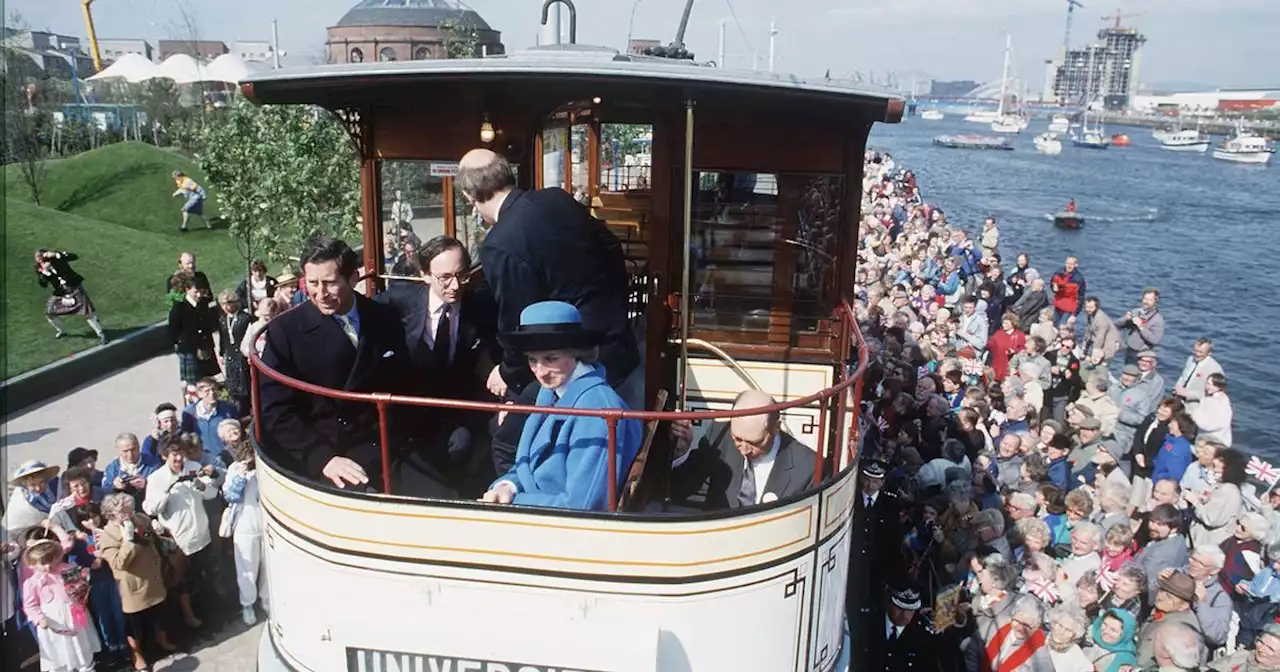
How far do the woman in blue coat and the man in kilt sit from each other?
13.5 metres

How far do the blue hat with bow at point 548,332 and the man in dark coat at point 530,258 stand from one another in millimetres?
587

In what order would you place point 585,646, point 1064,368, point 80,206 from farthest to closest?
point 80,206 < point 1064,368 < point 585,646

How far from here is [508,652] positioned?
4156 mm

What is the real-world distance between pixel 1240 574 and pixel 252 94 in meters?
7.24

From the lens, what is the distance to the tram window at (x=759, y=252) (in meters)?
6.29

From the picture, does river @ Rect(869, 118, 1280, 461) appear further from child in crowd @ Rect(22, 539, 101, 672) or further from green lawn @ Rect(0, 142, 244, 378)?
child in crowd @ Rect(22, 539, 101, 672)

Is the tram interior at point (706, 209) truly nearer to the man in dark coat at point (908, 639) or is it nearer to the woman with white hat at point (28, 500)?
the man in dark coat at point (908, 639)

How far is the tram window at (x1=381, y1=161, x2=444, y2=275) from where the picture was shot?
21.8ft

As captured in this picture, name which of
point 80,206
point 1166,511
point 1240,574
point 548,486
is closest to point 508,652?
point 548,486

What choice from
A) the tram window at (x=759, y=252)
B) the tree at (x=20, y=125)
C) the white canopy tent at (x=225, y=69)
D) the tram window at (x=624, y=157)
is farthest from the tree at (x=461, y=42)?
the tram window at (x=759, y=252)

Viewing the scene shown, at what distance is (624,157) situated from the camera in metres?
10.1

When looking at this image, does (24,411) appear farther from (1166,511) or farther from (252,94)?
(1166,511)

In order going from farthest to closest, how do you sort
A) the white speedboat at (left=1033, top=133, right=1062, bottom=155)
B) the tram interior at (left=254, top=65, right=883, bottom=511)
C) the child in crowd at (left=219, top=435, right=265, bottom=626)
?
1. the white speedboat at (left=1033, top=133, right=1062, bottom=155)
2. the child in crowd at (left=219, top=435, right=265, bottom=626)
3. the tram interior at (left=254, top=65, right=883, bottom=511)

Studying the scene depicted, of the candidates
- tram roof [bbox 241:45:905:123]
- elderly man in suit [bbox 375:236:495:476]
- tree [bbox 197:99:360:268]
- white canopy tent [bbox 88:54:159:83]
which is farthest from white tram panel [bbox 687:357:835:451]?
white canopy tent [bbox 88:54:159:83]
